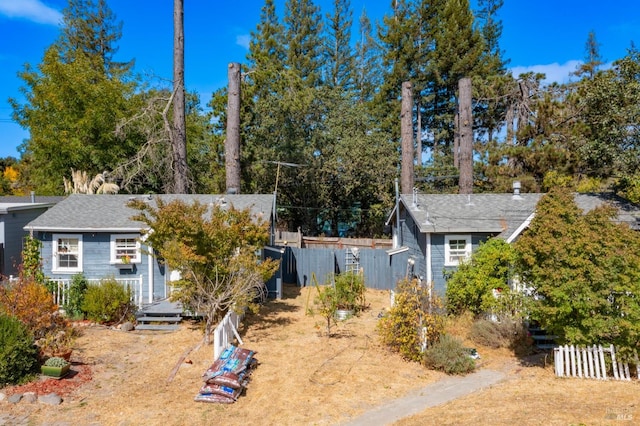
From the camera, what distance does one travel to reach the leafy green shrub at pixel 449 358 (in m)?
10.4

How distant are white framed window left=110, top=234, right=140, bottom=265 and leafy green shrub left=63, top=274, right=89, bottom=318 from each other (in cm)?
139

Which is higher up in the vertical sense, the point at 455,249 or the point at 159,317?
the point at 455,249

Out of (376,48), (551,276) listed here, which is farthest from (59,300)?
(376,48)

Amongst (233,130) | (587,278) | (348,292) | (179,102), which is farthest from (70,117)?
(587,278)

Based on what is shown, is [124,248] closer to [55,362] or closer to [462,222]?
[55,362]

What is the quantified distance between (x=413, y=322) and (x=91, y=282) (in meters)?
11.2

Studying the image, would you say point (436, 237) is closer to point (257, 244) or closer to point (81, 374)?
point (257, 244)

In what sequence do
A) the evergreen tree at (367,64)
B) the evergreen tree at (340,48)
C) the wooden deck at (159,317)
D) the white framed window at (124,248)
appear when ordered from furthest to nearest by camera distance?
the evergreen tree at (340,48) → the evergreen tree at (367,64) → the white framed window at (124,248) → the wooden deck at (159,317)

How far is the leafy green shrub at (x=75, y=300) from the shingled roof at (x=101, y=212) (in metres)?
1.94

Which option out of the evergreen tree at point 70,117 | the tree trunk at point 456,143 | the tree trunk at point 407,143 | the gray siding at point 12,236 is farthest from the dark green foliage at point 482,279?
the evergreen tree at point 70,117

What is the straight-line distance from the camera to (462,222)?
1509 centimetres

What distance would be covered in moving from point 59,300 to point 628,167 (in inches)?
828

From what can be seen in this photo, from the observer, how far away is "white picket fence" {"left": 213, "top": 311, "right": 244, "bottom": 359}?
1050 centimetres

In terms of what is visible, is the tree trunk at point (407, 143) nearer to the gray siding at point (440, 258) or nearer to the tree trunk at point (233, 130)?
the gray siding at point (440, 258)
